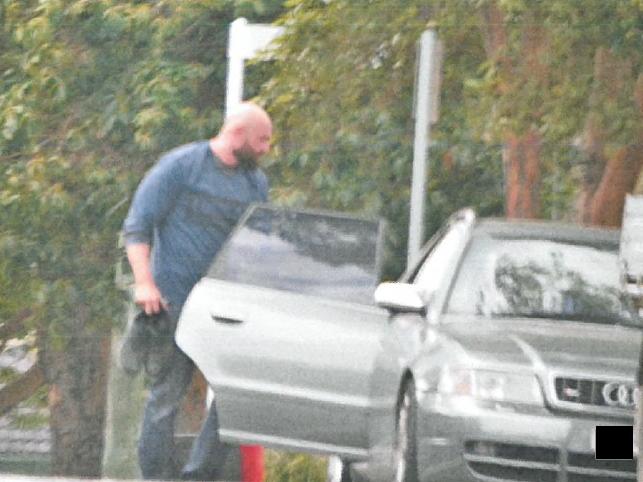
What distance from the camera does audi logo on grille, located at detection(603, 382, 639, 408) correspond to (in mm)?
10336

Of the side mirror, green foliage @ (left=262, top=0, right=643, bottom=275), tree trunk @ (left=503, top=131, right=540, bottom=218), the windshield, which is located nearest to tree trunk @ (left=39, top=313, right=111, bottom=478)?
green foliage @ (left=262, top=0, right=643, bottom=275)

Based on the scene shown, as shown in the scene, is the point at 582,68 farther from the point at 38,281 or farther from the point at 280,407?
the point at 38,281

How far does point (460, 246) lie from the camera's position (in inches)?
450

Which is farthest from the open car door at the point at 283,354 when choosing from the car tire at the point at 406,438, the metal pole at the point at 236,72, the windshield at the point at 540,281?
the metal pole at the point at 236,72

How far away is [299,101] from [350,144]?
2.98ft

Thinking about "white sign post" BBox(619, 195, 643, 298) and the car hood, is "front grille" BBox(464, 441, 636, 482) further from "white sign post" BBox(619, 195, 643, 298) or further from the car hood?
"white sign post" BBox(619, 195, 643, 298)

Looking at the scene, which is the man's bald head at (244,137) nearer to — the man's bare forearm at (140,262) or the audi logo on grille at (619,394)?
the man's bare forearm at (140,262)

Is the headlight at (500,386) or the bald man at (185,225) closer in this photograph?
the headlight at (500,386)

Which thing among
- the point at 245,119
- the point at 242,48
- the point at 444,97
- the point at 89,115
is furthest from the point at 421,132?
the point at 89,115

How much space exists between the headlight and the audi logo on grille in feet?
0.86

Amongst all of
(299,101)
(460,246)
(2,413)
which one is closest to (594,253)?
(460,246)

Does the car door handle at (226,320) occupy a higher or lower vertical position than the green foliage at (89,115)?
higher

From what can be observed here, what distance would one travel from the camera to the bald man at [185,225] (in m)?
12.6

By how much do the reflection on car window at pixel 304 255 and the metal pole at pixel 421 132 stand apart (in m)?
1.05
